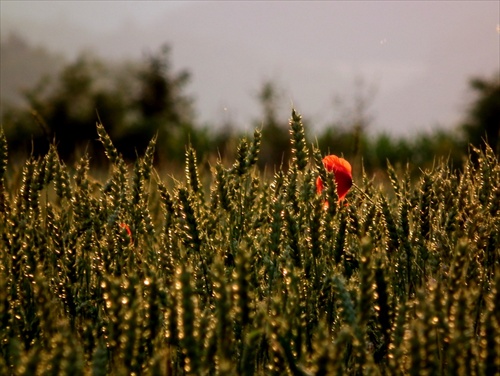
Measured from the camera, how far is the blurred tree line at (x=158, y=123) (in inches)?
526

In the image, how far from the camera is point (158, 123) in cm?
1916

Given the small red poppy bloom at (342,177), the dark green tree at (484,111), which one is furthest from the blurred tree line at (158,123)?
the small red poppy bloom at (342,177)

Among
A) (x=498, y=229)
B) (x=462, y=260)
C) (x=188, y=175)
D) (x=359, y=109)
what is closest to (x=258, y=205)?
(x=188, y=175)

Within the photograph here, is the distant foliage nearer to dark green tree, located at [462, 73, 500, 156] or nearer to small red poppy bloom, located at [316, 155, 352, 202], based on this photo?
small red poppy bloom, located at [316, 155, 352, 202]

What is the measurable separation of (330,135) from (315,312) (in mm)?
12432

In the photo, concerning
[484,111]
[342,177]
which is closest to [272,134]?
[484,111]

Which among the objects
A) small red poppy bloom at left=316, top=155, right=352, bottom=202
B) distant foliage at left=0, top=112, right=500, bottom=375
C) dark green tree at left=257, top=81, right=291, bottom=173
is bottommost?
distant foliage at left=0, top=112, right=500, bottom=375

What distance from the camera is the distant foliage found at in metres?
1.37

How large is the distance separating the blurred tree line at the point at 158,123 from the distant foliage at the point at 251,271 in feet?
23.2

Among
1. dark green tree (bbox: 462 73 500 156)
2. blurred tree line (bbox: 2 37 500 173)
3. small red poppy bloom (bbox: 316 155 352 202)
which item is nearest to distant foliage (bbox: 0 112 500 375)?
small red poppy bloom (bbox: 316 155 352 202)

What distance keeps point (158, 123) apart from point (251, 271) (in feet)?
57.1

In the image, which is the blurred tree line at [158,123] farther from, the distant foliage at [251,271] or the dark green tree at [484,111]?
the distant foliage at [251,271]

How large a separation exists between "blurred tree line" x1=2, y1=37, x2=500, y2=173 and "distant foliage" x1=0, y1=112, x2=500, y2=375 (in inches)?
278

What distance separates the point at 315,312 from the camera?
1.97 m
